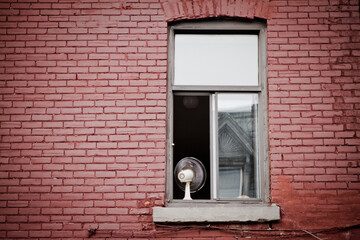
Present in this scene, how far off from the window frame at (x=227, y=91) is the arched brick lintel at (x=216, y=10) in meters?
0.12

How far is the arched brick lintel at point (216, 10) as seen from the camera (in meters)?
4.59

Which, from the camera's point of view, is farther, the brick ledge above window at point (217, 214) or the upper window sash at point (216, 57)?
the upper window sash at point (216, 57)

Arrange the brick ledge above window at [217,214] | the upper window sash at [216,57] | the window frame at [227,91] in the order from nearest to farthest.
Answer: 1. the brick ledge above window at [217,214]
2. the window frame at [227,91]
3. the upper window sash at [216,57]

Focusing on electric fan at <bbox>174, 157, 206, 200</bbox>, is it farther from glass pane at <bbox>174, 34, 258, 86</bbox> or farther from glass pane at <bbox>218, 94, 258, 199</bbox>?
glass pane at <bbox>174, 34, 258, 86</bbox>

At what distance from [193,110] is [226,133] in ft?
1.65

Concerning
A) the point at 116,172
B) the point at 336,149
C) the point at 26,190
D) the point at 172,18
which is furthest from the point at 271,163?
the point at 26,190

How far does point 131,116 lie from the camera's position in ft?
14.6

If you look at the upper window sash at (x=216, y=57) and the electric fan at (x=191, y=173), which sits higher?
the upper window sash at (x=216, y=57)

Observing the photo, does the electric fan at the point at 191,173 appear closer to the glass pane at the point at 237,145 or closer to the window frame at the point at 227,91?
the window frame at the point at 227,91

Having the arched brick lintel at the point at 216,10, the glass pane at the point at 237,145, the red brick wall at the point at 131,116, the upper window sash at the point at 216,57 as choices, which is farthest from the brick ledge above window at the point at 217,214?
the arched brick lintel at the point at 216,10

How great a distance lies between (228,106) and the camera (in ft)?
15.2

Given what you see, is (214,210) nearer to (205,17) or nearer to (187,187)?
(187,187)

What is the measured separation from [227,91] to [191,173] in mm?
1122

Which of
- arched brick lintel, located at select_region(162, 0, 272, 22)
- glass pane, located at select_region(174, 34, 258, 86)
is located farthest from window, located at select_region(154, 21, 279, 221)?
arched brick lintel, located at select_region(162, 0, 272, 22)
